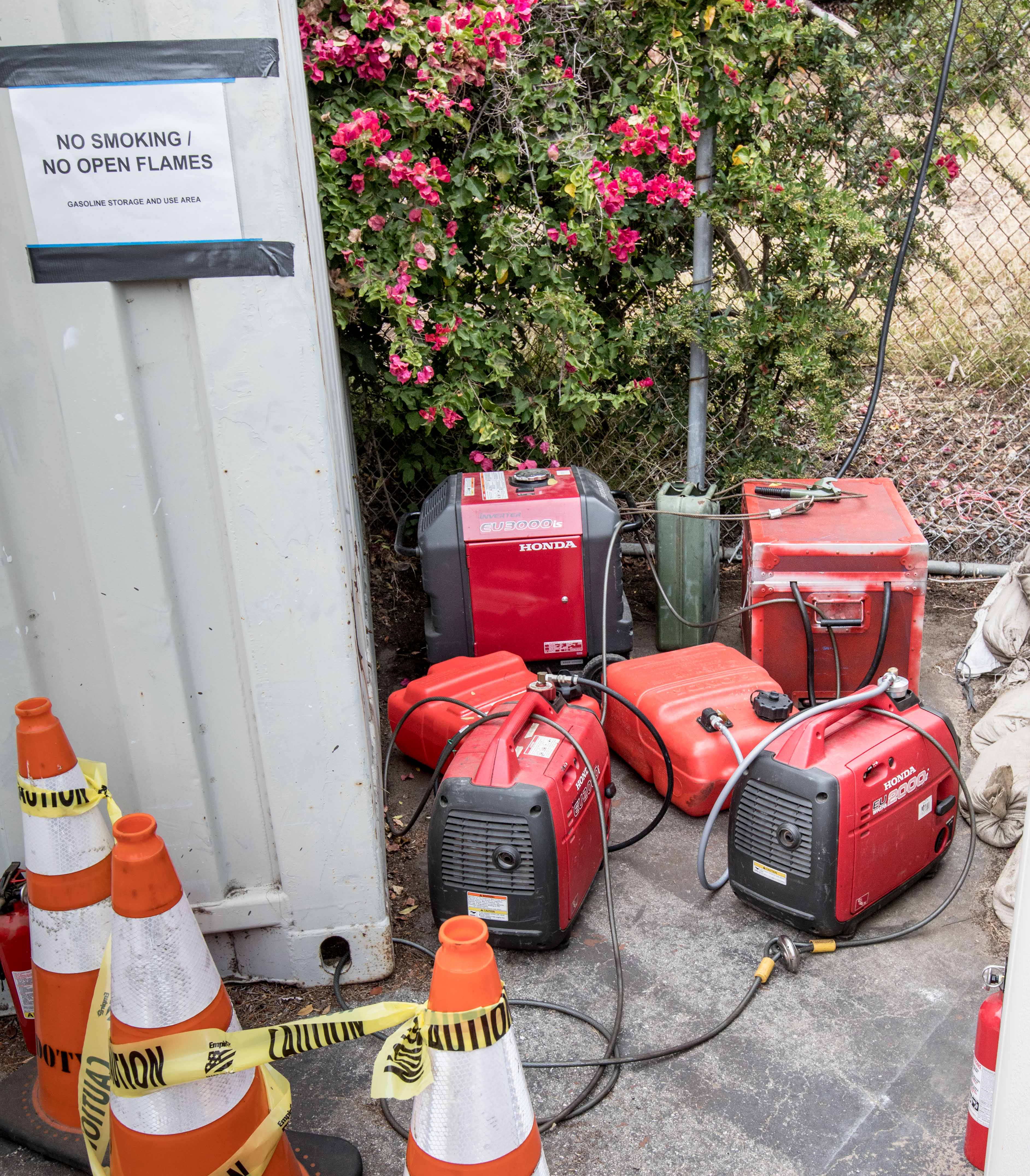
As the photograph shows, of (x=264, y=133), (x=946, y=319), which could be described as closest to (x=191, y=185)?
(x=264, y=133)

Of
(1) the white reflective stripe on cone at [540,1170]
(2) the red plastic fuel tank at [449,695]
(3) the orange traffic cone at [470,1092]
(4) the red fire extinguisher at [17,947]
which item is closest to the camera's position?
(3) the orange traffic cone at [470,1092]

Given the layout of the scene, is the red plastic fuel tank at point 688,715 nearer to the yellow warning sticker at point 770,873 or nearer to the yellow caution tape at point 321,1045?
the yellow warning sticker at point 770,873

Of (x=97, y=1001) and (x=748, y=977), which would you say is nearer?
(x=97, y=1001)

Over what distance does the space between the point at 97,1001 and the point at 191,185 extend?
57.2 inches

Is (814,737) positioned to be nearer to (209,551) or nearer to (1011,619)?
(209,551)

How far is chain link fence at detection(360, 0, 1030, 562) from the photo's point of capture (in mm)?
3715

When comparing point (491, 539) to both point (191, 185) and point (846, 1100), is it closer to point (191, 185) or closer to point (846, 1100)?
point (191, 185)

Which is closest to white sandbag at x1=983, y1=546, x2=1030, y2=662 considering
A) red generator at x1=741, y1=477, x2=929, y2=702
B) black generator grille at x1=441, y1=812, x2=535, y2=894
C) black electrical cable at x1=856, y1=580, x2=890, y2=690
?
red generator at x1=741, y1=477, x2=929, y2=702

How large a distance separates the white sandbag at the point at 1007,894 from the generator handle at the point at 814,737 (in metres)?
0.53

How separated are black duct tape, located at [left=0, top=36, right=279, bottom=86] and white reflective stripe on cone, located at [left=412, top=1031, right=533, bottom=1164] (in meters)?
1.62

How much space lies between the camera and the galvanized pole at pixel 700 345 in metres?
3.58

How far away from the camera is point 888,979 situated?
7.27ft

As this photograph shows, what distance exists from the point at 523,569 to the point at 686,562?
697mm

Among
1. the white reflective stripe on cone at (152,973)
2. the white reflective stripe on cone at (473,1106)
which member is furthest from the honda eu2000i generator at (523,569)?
the white reflective stripe on cone at (473,1106)
